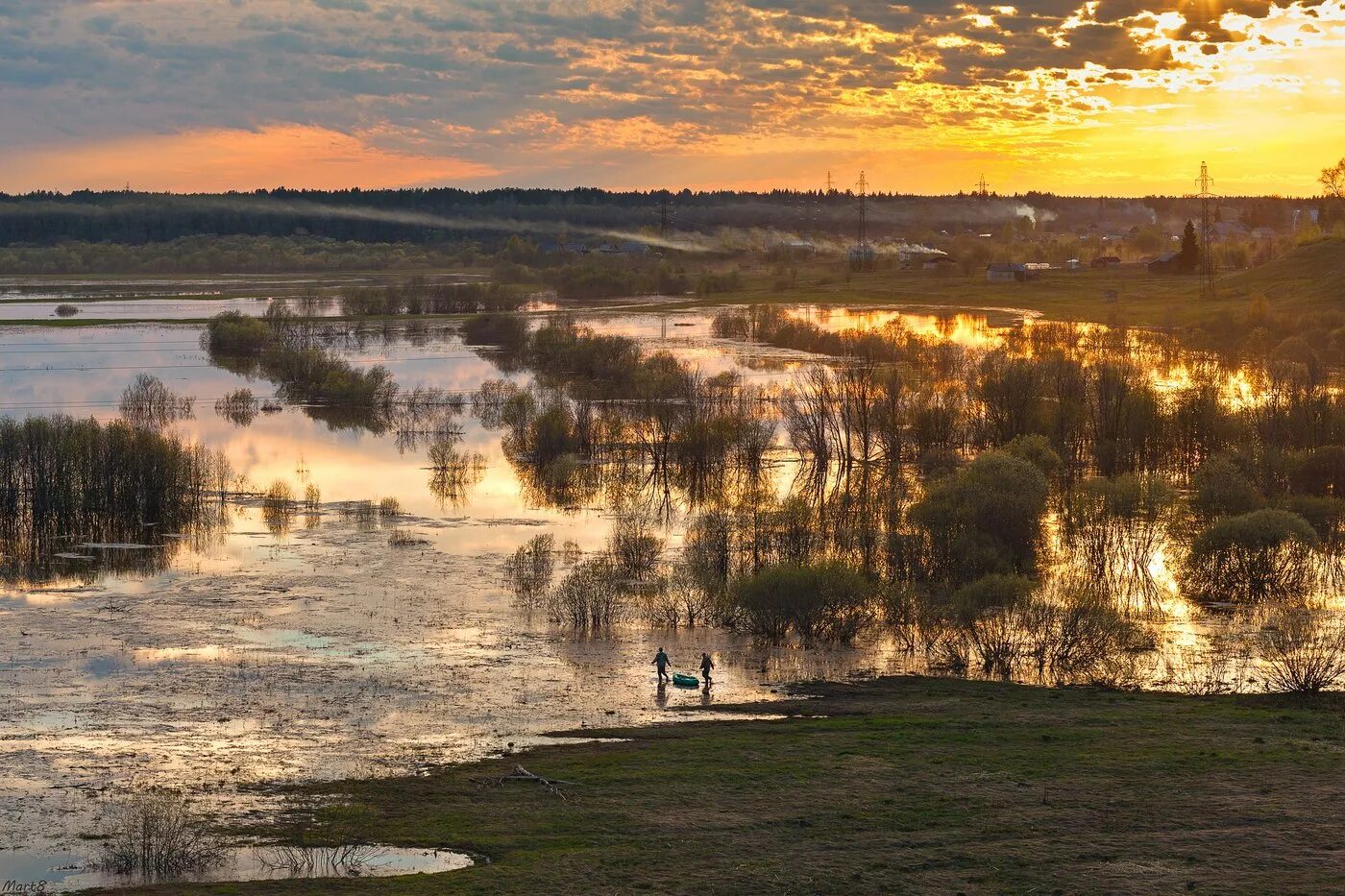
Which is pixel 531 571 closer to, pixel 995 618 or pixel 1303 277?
pixel 995 618

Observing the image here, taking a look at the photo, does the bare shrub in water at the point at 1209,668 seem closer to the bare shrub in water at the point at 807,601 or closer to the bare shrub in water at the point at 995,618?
the bare shrub in water at the point at 995,618

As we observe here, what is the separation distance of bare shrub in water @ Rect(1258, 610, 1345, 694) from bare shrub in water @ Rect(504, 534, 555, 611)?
53.5ft

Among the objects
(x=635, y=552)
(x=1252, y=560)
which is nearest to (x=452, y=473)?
(x=635, y=552)

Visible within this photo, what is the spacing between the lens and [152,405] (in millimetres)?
63062

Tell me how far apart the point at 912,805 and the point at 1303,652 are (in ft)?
40.4

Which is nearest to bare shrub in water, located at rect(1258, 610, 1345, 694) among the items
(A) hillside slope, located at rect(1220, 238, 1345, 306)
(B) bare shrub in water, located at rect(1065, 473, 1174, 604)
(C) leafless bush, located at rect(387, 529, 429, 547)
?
(B) bare shrub in water, located at rect(1065, 473, 1174, 604)

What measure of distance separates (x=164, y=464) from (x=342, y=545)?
322 inches

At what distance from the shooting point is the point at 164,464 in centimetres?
4409

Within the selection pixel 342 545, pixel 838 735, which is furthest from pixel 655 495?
pixel 838 735

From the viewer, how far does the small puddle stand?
19047 millimetres

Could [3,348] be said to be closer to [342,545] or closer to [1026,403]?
[342,545]

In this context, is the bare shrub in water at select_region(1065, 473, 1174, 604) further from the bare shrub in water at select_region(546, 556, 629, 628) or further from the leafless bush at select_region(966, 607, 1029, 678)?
the bare shrub in water at select_region(546, 556, 629, 628)

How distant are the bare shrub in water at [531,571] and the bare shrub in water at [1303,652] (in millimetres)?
16295

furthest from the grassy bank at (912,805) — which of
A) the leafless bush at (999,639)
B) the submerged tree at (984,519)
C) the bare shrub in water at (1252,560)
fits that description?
the bare shrub in water at (1252,560)
